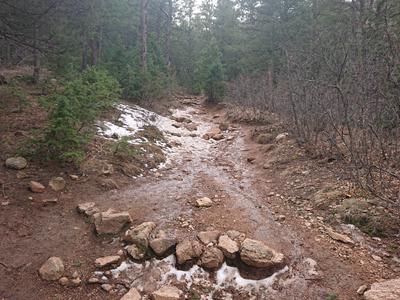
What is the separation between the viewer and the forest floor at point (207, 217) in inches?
143

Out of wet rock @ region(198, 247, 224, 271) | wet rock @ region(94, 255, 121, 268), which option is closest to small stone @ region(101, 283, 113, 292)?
wet rock @ region(94, 255, 121, 268)

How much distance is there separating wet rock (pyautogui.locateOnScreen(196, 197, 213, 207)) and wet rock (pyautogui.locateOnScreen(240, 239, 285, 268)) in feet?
5.19

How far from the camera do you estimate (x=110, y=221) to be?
4707 mm

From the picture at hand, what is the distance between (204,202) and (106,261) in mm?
2292

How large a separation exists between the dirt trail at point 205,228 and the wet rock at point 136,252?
0.89ft

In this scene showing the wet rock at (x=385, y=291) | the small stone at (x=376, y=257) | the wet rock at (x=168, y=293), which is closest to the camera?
the wet rock at (x=385, y=291)

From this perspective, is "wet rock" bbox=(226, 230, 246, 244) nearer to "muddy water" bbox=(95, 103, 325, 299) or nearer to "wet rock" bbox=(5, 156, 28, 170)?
"muddy water" bbox=(95, 103, 325, 299)

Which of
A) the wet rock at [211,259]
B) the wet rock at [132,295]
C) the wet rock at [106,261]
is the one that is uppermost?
the wet rock at [211,259]

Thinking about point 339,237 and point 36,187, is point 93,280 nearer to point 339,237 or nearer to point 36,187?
point 36,187

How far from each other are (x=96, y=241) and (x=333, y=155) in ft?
18.4

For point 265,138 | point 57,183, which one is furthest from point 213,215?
point 265,138

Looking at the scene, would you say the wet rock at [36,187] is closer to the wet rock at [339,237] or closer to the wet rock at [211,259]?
the wet rock at [211,259]

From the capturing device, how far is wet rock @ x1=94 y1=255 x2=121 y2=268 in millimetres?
3897

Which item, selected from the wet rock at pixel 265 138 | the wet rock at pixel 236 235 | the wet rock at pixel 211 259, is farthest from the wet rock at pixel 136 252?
the wet rock at pixel 265 138
